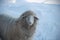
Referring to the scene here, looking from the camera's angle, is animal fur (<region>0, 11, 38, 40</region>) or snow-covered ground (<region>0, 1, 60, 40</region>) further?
snow-covered ground (<region>0, 1, 60, 40</region>)

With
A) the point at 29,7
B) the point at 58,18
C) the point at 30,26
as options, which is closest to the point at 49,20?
the point at 58,18

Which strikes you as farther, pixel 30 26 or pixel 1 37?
pixel 1 37

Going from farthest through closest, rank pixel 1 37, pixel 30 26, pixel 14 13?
pixel 14 13 → pixel 1 37 → pixel 30 26

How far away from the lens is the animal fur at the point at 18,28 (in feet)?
3.11

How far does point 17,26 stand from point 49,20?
0.34 meters

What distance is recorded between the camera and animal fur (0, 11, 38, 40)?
3.11 feet

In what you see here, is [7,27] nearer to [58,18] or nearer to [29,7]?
[29,7]

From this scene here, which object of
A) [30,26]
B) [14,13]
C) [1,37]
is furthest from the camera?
[14,13]

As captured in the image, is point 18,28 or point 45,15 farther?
point 45,15

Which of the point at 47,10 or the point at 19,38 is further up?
the point at 47,10

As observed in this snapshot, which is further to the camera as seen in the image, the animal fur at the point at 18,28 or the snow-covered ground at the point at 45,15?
the snow-covered ground at the point at 45,15

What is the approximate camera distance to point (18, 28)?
968 mm

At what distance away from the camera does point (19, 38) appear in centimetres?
98

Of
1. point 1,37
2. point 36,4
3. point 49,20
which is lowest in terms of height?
point 1,37
